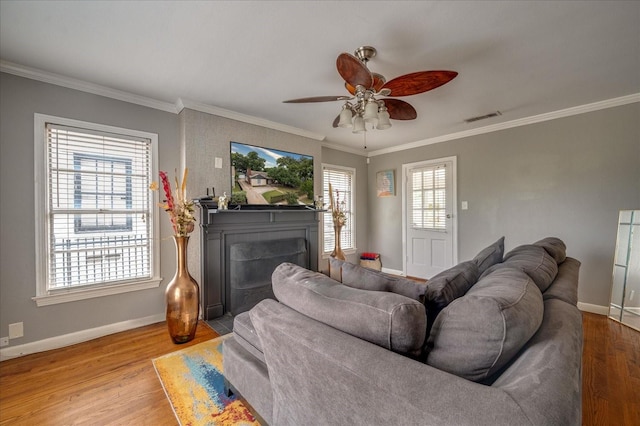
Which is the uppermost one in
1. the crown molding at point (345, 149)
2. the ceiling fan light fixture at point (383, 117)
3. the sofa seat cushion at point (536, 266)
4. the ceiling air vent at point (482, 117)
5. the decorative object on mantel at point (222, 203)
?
the ceiling air vent at point (482, 117)

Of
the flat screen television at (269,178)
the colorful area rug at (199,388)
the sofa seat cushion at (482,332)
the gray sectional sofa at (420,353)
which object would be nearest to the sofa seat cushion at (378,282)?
the gray sectional sofa at (420,353)

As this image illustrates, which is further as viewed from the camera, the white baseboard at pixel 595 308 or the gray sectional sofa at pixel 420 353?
the white baseboard at pixel 595 308

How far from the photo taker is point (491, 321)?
77 centimetres

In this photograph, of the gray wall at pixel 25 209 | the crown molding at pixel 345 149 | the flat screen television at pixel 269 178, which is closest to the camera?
the gray wall at pixel 25 209

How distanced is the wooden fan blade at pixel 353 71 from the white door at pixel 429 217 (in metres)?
3.03

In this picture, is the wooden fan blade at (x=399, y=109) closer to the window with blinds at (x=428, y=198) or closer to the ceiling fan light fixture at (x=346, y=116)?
the ceiling fan light fixture at (x=346, y=116)

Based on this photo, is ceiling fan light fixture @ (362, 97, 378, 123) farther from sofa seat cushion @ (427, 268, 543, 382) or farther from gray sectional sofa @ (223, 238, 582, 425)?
sofa seat cushion @ (427, 268, 543, 382)

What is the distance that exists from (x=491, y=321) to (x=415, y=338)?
220 millimetres

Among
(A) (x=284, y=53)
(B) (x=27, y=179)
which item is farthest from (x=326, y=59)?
(B) (x=27, y=179)

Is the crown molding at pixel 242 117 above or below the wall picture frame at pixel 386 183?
above

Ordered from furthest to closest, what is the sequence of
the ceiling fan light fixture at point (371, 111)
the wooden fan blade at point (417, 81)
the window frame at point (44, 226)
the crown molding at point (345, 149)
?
the crown molding at point (345, 149), the window frame at point (44, 226), the ceiling fan light fixture at point (371, 111), the wooden fan blade at point (417, 81)

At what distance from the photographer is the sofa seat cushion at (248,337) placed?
1412 millimetres

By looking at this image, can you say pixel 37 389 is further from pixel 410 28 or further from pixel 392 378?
pixel 410 28

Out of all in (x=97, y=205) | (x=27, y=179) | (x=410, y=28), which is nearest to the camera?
(x=410, y=28)
